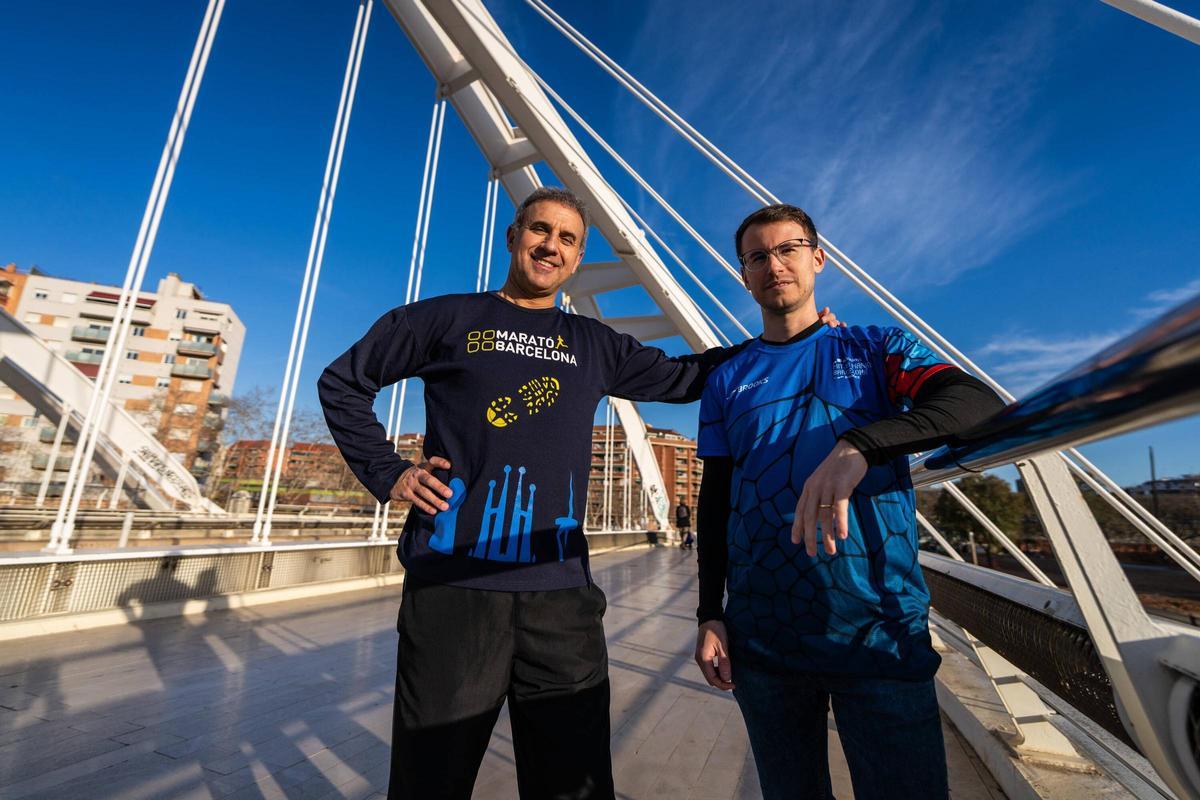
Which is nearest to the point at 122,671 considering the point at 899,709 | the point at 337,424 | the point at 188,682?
the point at 188,682

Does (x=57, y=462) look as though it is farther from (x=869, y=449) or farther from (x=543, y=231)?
(x=869, y=449)

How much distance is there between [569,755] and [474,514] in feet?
1.66

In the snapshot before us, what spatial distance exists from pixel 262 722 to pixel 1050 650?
2.97 metres

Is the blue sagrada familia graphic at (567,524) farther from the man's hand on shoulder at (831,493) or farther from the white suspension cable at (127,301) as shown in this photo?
the white suspension cable at (127,301)

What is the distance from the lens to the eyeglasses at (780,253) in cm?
118

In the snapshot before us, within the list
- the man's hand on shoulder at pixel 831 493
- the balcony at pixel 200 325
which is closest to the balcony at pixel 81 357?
the balcony at pixel 200 325

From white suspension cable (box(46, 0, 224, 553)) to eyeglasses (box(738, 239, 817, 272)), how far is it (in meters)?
4.89

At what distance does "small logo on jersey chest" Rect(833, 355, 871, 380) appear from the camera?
3.48 ft

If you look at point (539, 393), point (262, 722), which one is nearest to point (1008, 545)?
point (539, 393)

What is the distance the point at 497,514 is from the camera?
1.12 metres

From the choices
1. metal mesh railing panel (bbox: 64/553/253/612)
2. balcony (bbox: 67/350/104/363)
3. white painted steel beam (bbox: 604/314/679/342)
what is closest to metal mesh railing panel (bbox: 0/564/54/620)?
metal mesh railing panel (bbox: 64/553/253/612)

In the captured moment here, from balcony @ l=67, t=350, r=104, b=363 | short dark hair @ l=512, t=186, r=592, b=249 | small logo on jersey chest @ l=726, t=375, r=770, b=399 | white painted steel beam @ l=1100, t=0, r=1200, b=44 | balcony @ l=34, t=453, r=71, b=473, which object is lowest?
small logo on jersey chest @ l=726, t=375, r=770, b=399

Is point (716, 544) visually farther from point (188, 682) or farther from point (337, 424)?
point (188, 682)

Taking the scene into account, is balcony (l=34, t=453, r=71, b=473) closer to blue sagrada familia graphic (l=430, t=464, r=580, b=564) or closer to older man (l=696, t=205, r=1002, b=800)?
blue sagrada familia graphic (l=430, t=464, r=580, b=564)
